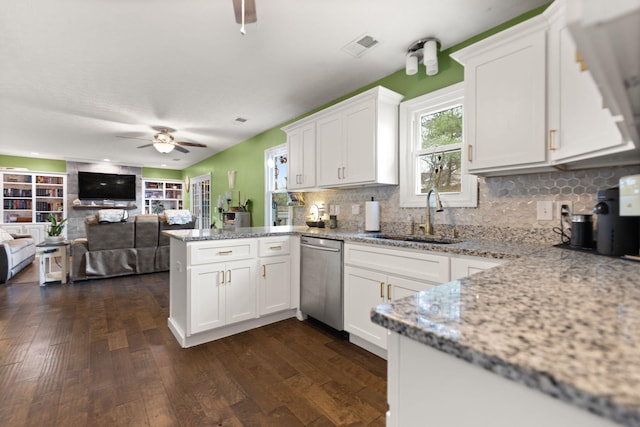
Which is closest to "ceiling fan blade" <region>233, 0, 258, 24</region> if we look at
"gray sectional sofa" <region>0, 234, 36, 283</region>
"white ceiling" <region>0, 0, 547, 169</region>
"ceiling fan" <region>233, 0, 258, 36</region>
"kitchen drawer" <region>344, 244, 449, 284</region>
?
"ceiling fan" <region>233, 0, 258, 36</region>

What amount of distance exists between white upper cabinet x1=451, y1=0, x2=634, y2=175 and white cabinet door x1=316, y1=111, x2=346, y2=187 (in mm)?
1303

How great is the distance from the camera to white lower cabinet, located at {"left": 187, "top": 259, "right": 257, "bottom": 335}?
2451 mm

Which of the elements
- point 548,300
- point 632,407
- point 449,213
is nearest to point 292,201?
point 449,213

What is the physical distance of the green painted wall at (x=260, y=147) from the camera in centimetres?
251

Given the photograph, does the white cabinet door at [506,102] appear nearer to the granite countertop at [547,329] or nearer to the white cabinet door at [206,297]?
the granite countertop at [547,329]

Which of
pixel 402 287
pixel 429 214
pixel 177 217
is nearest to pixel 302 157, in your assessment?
pixel 429 214

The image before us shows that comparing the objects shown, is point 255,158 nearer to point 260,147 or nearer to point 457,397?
point 260,147

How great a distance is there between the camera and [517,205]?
2.10 metres

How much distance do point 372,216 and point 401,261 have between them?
90 centimetres

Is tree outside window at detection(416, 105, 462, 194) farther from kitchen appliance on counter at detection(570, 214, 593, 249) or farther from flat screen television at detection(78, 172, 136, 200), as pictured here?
flat screen television at detection(78, 172, 136, 200)

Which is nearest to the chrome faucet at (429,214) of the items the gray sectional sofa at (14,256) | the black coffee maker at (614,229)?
the black coffee maker at (614,229)

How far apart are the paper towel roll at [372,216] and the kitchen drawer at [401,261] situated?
0.56 metres

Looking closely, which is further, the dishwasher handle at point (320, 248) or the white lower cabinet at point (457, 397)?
the dishwasher handle at point (320, 248)

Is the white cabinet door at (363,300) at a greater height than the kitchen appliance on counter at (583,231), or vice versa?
the kitchen appliance on counter at (583,231)
